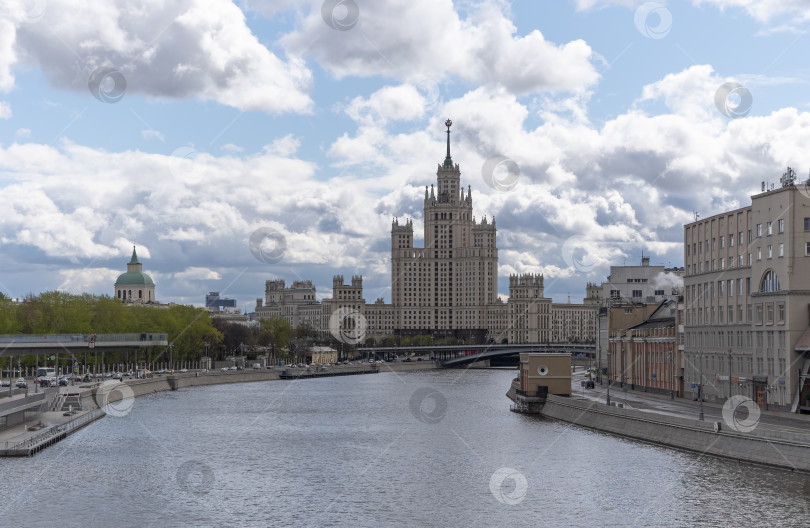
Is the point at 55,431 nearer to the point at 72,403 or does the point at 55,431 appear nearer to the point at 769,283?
the point at 72,403

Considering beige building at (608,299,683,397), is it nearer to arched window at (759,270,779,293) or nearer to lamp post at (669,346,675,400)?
lamp post at (669,346,675,400)

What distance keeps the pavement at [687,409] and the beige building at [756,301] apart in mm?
1947

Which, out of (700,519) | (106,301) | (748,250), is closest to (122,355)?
(106,301)

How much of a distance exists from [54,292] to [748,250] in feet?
330

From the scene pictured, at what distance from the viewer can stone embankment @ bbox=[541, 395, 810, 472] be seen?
53.6 meters

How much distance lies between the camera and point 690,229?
93125 mm

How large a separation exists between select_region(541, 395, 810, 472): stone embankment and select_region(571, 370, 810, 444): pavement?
39.7 inches

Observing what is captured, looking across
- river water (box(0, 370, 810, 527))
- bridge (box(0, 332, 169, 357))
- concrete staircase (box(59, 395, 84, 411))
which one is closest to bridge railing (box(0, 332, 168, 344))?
bridge (box(0, 332, 169, 357))

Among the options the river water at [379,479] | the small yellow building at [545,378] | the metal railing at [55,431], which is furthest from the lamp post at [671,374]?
the metal railing at [55,431]

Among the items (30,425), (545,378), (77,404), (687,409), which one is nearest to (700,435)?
(687,409)

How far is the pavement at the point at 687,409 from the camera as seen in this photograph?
59969mm

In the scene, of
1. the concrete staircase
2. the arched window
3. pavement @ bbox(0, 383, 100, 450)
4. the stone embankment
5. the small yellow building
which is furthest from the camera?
the small yellow building

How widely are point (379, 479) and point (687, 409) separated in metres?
31.3

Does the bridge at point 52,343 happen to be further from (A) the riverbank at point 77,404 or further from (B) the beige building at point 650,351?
(B) the beige building at point 650,351
